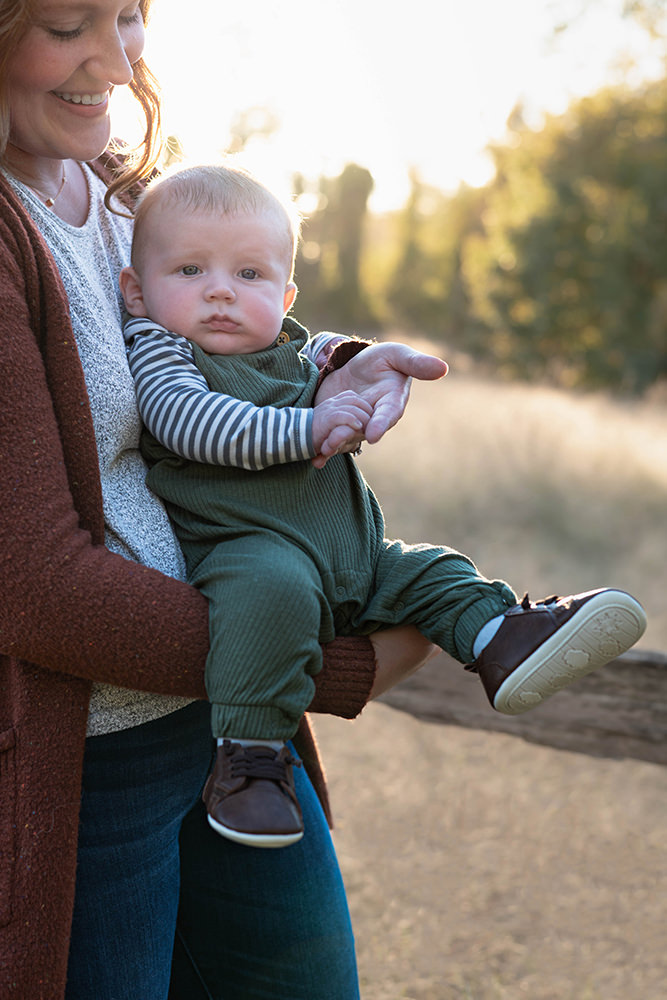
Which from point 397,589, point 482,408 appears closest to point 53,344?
point 397,589

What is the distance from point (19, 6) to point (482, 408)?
10958 mm

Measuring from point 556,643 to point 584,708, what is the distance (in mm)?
1396

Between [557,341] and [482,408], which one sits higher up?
[482,408]

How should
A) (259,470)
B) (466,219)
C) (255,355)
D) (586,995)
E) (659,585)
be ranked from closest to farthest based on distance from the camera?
(259,470) → (255,355) → (586,995) → (659,585) → (466,219)

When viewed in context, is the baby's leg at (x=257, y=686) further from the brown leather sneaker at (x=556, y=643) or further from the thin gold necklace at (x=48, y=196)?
the thin gold necklace at (x=48, y=196)

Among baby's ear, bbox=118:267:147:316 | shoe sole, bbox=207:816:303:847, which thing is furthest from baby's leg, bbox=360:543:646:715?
baby's ear, bbox=118:267:147:316

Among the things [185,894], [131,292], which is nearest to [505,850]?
[185,894]

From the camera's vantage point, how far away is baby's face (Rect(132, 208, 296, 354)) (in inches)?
66.3

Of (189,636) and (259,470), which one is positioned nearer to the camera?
(189,636)

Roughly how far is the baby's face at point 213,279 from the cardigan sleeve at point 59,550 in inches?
13.5

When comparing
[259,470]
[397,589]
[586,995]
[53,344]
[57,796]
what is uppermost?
[53,344]

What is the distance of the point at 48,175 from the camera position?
1.58 meters

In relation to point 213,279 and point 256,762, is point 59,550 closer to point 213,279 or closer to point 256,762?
point 256,762

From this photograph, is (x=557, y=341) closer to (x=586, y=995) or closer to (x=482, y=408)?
(x=482, y=408)
